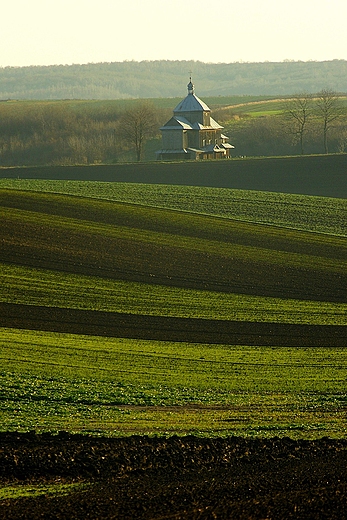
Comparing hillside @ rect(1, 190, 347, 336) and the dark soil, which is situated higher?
hillside @ rect(1, 190, 347, 336)

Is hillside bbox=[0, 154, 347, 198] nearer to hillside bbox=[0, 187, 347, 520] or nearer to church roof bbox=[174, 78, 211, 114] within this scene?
hillside bbox=[0, 187, 347, 520]

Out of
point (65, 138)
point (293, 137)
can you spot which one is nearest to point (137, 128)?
point (65, 138)

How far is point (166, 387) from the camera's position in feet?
70.1

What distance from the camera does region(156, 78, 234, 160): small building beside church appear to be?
92.9 metres

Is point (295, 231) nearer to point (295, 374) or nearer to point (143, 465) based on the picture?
point (295, 374)

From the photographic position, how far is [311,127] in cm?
10719

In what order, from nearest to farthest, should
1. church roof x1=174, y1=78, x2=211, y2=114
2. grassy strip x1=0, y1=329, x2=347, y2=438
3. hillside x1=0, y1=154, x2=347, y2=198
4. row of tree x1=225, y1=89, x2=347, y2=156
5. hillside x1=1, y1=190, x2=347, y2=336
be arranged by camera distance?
grassy strip x1=0, y1=329, x2=347, y2=438 → hillside x1=1, y1=190, x2=347, y2=336 → hillside x1=0, y1=154, x2=347, y2=198 → church roof x1=174, y1=78, x2=211, y2=114 → row of tree x1=225, y1=89, x2=347, y2=156

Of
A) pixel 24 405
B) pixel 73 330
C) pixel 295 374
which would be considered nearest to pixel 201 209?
pixel 73 330

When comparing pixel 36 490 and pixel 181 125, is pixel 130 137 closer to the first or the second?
pixel 181 125

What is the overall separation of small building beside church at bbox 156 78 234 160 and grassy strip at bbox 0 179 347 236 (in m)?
32.2

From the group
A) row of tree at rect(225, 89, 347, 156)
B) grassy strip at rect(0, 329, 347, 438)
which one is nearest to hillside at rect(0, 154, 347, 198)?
row of tree at rect(225, 89, 347, 156)

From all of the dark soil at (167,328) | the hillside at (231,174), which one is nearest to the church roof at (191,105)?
the hillside at (231,174)

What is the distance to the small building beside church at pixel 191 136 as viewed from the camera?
92875 millimetres

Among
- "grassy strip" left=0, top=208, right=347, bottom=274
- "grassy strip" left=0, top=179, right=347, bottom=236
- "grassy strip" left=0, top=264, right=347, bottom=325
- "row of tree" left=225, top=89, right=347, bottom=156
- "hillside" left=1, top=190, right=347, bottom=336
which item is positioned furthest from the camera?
"row of tree" left=225, top=89, right=347, bottom=156
